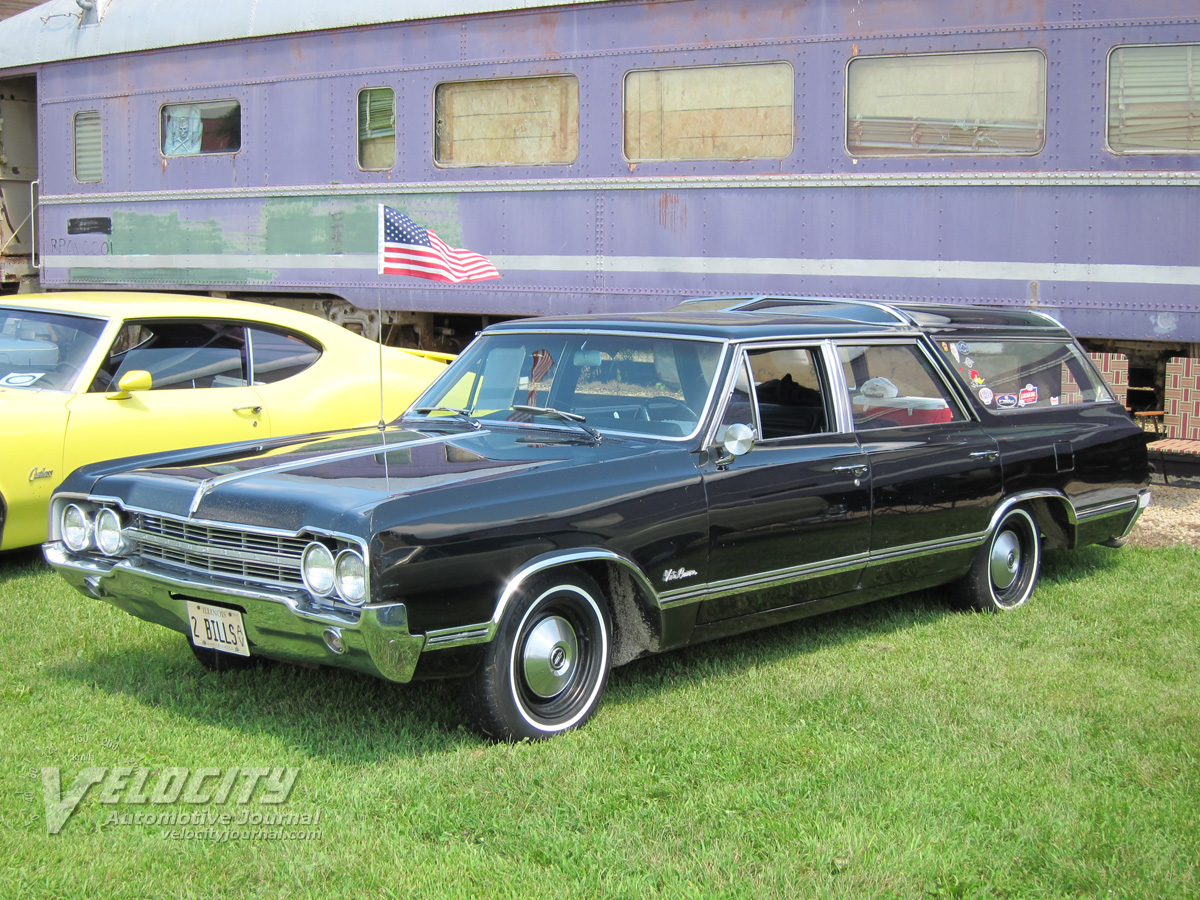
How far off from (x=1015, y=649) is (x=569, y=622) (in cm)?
207

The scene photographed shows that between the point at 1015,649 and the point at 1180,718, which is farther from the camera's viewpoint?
the point at 1015,649

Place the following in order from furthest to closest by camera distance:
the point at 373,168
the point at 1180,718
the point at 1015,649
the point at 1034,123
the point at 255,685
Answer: the point at 373,168 < the point at 1034,123 < the point at 1015,649 < the point at 255,685 < the point at 1180,718

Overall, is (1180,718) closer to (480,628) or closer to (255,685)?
(480,628)

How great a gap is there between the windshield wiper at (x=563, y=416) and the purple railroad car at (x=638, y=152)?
14.2 ft

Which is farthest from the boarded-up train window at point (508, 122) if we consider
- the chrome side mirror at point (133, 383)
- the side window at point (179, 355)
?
the chrome side mirror at point (133, 383)

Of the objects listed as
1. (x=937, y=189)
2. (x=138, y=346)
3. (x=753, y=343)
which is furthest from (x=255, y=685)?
(x=937, y=189)

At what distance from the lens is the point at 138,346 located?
22.0 feet

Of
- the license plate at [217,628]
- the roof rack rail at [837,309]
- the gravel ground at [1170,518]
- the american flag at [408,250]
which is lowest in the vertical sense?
the gravel ground at [1170,518]

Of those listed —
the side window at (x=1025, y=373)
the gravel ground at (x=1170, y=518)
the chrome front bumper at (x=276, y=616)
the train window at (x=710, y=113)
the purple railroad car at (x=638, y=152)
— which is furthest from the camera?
the train window at (x=710, y=113)

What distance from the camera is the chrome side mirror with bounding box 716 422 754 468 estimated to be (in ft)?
15.2

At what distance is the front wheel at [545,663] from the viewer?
13.0ft

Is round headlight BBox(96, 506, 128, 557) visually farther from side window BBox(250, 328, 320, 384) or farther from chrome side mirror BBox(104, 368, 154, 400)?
side window BBox(250, 328, 320, 384)

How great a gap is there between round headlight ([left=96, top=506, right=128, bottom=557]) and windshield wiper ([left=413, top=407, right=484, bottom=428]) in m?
1.41

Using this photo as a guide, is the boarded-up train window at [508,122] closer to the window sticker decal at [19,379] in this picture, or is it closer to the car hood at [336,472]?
the window sticker decal at [19,379]
